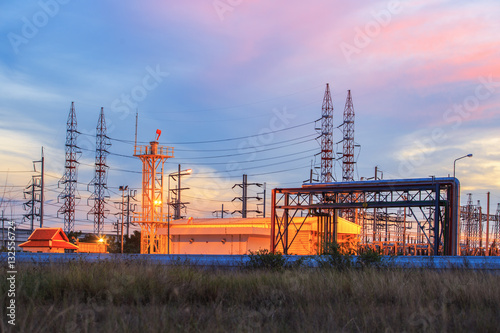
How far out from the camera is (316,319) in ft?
26.5

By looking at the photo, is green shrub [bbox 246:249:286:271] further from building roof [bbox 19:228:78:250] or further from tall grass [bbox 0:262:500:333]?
building roof [bbox 19:228:78:250]

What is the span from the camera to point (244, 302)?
33.0 feet

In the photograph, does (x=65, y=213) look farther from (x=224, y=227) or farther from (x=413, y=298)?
(x=413, y=298)

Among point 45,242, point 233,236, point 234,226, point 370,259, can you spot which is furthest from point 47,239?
point 370,259

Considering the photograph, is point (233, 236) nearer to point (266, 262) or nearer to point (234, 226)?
point (234, 226)

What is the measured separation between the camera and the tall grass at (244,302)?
758 centimetres

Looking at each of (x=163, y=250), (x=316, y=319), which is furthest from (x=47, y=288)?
(x=163, y=250)

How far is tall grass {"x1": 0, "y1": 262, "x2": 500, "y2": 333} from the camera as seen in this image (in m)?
7.58

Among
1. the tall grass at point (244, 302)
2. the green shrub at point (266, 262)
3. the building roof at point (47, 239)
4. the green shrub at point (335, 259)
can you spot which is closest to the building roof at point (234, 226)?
the building roof at point (47, 239)

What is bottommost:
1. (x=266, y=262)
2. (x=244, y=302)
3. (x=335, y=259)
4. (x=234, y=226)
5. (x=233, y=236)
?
(x=233, y=236)

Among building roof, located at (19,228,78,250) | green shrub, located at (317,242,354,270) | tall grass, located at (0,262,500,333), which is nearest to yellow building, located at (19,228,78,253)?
building roof, located at (19,228,78,250)

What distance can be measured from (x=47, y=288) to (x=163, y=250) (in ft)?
139

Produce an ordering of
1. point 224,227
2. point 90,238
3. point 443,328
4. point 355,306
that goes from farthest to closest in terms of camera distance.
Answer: point 90,238, point 224,227, point 355,306, point 443,328

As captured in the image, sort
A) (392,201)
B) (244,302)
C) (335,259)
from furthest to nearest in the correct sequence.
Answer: (392,201) → (335,259) → (244,302)
